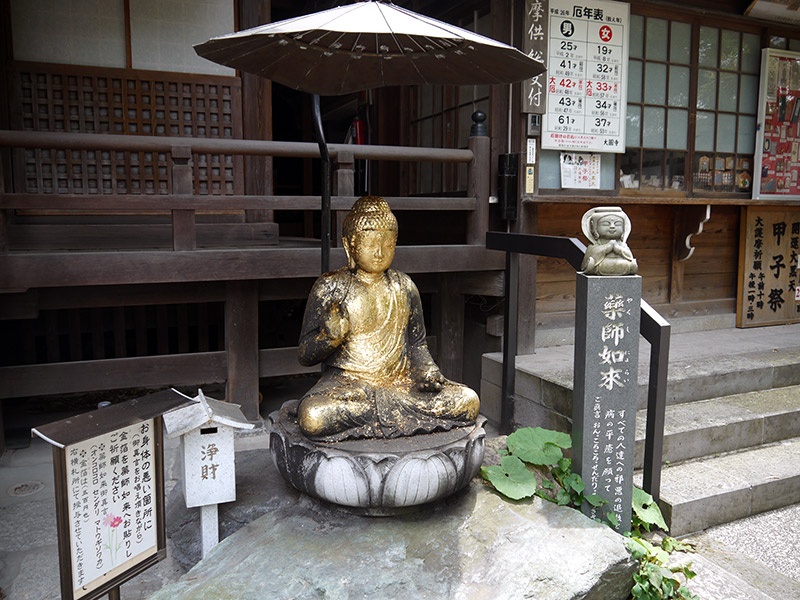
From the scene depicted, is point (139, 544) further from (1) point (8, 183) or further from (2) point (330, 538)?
(1) point (8, 183)

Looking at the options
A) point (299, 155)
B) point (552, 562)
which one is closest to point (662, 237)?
point (299, 155)

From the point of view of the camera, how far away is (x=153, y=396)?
304cm

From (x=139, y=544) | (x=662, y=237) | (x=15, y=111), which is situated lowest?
(x=139, y=544)

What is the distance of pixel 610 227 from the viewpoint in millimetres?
3439

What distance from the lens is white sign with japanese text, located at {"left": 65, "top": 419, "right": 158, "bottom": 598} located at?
249 cm

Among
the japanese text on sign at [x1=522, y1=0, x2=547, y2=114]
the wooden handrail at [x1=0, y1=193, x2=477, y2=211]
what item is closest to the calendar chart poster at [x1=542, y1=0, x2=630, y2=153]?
the japanese text on sign at [x1=522, y1=0, x2=547, y2=114]

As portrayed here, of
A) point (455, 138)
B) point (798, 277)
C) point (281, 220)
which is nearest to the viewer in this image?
point (455, 138)

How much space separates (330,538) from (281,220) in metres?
9.29

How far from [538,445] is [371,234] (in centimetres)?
176

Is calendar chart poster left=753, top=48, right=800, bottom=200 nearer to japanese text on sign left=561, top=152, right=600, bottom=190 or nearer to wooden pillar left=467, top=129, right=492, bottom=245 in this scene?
japanese text on sign left=561, top=152, right=600, bottom=190

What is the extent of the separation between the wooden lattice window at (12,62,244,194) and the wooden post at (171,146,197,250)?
1.03 metres

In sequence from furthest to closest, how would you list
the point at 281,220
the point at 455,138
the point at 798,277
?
the point at 281,220
the point at 798,277
the point at 455,138

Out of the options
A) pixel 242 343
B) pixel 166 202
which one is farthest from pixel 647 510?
pixel 166 202

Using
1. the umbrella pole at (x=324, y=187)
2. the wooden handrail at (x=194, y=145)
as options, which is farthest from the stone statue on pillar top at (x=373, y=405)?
the wooden handrail at (x=194, y=145)
